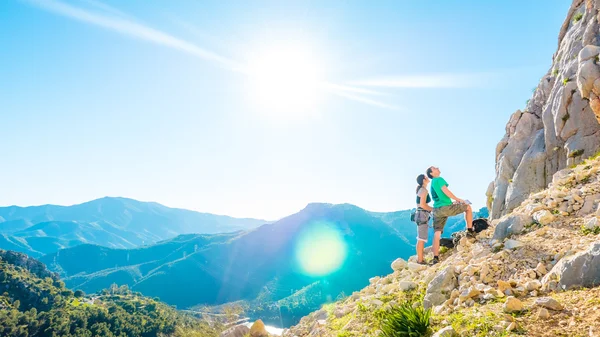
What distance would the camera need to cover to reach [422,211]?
38.0 feet

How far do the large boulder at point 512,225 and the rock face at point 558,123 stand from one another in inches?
393

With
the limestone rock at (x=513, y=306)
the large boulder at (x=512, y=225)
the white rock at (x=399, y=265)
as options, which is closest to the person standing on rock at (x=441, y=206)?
the large boulder at (x=512, y=225)

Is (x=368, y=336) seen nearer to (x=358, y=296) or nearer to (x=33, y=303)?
(x=358, y=296)

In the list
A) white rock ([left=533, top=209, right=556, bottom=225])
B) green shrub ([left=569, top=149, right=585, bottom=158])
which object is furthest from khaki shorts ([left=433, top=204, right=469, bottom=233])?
green shrub ([left=569, top=149, right=585, bottom=158])

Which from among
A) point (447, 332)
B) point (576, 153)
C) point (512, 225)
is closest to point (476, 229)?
point (512, 225)

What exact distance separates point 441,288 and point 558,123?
53.9 ft

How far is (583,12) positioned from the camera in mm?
22547

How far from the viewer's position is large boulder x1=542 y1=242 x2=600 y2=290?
5426mm

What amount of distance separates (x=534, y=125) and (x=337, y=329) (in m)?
21.7

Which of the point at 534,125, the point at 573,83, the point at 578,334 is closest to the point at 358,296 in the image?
the point at 578,334

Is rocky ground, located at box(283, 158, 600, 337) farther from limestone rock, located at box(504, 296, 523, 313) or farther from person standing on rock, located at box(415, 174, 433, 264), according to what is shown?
person standing on rock, located at box(415, 174, 433, 264)

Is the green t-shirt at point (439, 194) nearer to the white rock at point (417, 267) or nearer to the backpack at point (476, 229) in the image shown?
the backpack at point (476, 229)

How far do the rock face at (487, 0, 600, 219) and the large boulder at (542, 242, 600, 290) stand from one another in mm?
13411

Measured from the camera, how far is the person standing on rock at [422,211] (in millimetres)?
A: 11375
